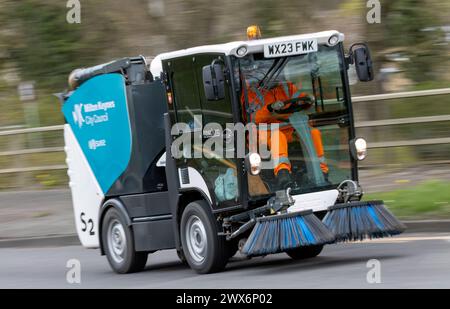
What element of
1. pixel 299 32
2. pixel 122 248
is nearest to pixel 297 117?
pixel 122 248

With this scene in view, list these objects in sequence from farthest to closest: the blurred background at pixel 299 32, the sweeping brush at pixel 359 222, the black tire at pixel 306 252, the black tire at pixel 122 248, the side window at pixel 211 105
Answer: the blurred background at pixel 299 32, the black tire at pixel 122 248, the black tire at pixel 306 252, the side window at pixel 211 105, the sweeping brush at pixel 359 222

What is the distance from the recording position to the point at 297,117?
10266 millimetres

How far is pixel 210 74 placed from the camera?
9.47 meters

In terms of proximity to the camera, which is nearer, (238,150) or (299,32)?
(238,150)

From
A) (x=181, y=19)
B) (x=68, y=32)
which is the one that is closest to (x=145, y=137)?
(x=181, y=19)

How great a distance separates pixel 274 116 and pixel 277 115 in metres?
0.04

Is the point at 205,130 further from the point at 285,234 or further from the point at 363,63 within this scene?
the point at 363,63

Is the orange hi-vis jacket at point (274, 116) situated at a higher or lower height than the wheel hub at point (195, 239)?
higher

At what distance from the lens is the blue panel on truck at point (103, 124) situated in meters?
11.3

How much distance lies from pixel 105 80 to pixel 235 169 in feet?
7.98

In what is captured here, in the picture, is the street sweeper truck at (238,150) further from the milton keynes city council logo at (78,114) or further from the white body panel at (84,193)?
the white body panel at (84,193)

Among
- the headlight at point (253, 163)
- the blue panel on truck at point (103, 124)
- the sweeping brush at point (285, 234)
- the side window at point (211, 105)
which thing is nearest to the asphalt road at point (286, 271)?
the sweeping brush at point (285, 234)

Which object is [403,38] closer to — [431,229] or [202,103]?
[431,229]

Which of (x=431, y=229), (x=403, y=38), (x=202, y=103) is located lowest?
(x=431, y=229)
